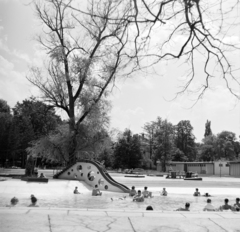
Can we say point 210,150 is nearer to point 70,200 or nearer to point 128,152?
point 128,152

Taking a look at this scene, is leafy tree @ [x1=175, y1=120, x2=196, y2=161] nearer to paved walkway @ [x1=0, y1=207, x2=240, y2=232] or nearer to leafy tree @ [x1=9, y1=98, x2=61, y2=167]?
leafy tree @ [x1=9, y1=98, x2=61, y2=167]

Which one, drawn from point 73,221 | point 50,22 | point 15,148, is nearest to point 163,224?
point 73,221

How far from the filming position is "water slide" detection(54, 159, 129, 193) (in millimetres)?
23811

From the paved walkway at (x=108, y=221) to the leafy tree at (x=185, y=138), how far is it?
9875 cm

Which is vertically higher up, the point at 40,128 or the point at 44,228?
the point at 40,128

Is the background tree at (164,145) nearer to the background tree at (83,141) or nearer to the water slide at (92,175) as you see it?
the background tree at (83,141)

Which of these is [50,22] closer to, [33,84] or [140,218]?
[33,84]

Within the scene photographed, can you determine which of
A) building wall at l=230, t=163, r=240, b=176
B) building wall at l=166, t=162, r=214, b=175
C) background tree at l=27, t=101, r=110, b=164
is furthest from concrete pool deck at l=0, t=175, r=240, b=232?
building wall at l=166, t=162, r=214, b=175

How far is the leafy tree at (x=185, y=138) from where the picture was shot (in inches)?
4070

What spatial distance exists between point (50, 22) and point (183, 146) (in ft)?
258

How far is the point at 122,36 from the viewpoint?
6988 mm

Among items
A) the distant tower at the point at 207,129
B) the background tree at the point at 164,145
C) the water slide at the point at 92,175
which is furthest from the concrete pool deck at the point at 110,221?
the distant tower at the point at 207,129

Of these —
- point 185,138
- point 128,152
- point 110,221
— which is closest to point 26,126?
point 128,152

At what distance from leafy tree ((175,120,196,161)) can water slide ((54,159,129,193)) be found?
3071 inches
